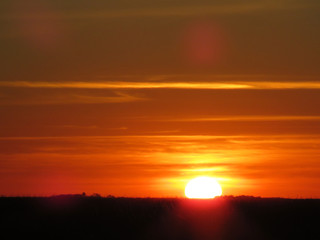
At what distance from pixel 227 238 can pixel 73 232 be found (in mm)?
8540

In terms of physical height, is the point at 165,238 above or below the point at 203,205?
below

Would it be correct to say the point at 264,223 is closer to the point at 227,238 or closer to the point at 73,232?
the point at 227,238

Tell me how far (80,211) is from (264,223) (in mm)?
10624

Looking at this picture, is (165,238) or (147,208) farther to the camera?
(147,208)

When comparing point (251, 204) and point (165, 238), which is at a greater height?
point (251, 204)

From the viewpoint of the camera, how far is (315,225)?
59.0m

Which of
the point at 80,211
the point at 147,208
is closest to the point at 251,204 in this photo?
the point at 147,208

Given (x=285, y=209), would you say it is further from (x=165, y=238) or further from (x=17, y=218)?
(x=17, y=218)

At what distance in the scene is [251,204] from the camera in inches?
2464

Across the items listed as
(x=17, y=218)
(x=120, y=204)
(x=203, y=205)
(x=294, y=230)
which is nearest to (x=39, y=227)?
(x=17, y=218)

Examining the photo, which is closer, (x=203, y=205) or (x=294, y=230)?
(x=294, y=230)

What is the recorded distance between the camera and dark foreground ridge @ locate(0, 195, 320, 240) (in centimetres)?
5750

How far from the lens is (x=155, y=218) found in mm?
59375

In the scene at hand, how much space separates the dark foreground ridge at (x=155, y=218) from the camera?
57.5 metres
